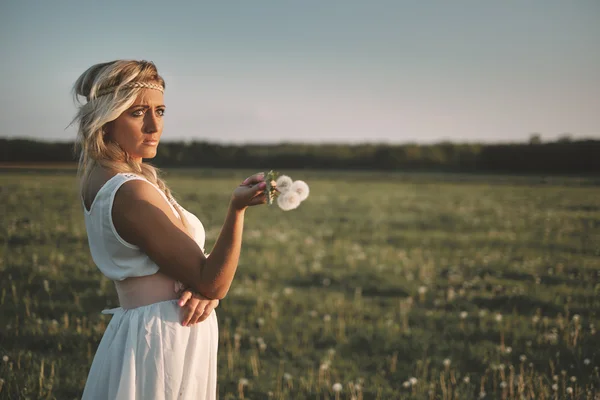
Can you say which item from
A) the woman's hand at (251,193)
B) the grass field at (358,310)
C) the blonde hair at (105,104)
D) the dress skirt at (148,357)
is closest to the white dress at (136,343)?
the dress skirt at (148,357)

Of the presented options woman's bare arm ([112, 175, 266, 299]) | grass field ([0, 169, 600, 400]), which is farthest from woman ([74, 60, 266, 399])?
grass field ([0, 169, 600, 400])

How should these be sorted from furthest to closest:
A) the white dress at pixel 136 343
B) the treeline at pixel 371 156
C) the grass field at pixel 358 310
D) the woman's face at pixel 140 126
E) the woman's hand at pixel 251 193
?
the treeline at pixel 371 156
the grass field at pixel 358 310
the woman's face at pixel 140 126
the white dress at pixel 136 343
the woman's hand at pixel 251 193

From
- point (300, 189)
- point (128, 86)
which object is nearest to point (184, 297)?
point (300, 189)

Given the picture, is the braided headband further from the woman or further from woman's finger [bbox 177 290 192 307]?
woman's finger [bbox 177 290 192 307]

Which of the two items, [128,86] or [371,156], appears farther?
[371,156]

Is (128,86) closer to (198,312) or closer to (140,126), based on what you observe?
(140,126)

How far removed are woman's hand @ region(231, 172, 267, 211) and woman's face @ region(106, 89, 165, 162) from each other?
54 centimetres

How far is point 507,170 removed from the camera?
14750mm

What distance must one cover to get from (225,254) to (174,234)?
0.22 metres

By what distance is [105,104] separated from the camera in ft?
6.93

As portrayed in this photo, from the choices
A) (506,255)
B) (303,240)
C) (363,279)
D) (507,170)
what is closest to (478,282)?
(363,279)

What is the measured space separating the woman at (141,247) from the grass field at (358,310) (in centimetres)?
214

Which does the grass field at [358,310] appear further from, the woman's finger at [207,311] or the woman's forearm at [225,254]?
the woman's forearm at [225,254]

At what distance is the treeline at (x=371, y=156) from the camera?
20.9ft
